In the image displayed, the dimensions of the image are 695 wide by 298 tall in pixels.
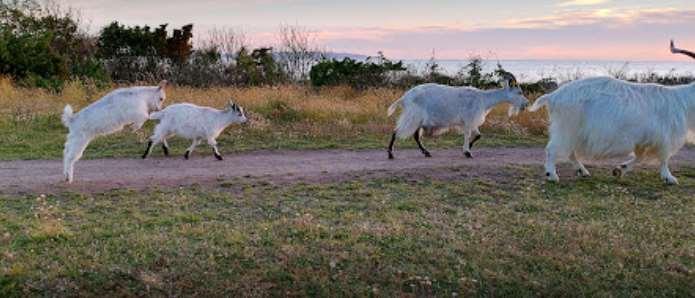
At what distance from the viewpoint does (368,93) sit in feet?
66.8

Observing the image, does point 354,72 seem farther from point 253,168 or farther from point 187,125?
point 253,168

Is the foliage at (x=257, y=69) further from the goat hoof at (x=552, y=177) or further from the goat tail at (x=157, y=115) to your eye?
the goat hoof at (x=552, y=177)

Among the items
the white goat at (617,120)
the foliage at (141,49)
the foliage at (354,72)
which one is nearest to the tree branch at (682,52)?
the white goat at (617,120)

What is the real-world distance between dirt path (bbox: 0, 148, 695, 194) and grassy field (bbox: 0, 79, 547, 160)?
76 cm

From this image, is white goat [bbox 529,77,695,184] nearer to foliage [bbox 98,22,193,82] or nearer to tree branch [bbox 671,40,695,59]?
tree branch [bbox 671,40,695,59]

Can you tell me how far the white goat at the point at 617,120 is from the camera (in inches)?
350

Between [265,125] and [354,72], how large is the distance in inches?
441

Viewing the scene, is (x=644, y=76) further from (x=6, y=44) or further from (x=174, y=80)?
(x=6, y=44)

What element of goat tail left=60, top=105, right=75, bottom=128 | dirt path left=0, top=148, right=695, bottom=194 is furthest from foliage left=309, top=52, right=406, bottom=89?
goat tail left=60, top=105, right=75, bottom=128

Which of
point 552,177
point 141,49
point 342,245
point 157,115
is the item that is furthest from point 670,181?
point 141,49

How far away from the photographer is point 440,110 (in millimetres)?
11273

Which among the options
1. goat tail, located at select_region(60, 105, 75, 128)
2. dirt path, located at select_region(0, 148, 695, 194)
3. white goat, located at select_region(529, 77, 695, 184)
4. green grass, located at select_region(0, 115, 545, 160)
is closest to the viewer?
white goat, located at select_region(529, 77, 695, 184)

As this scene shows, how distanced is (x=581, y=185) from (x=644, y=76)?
16.7 m

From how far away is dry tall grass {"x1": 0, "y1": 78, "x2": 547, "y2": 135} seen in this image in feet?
48.3
